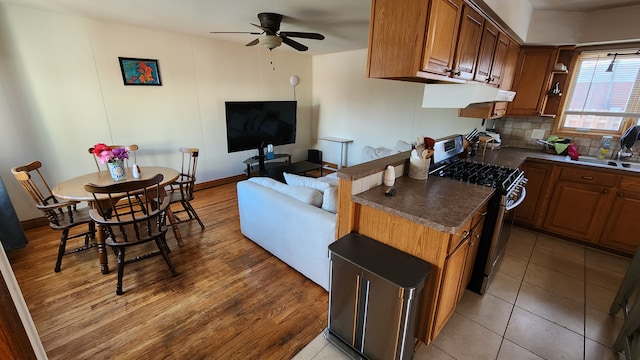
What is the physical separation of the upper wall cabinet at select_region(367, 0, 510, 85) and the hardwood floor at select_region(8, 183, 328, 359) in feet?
5.94

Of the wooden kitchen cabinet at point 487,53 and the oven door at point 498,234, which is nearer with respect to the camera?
the oven door at point 498,234

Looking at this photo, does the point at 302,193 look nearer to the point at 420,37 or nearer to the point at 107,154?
the point at 420,37

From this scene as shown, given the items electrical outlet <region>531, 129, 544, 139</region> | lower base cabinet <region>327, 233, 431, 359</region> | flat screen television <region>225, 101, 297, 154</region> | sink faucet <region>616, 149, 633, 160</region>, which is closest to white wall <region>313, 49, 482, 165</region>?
electrical outlet <region>531, 129, 544, 139</region>

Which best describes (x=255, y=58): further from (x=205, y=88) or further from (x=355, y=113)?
(x=355, y=113)

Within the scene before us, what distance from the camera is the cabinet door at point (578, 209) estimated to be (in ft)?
8.81

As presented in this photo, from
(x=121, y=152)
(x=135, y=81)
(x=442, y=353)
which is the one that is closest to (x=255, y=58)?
(x=135, y=81)

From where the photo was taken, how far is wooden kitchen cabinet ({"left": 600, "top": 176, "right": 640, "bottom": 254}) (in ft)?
8.23

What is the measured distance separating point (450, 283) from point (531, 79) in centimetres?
285

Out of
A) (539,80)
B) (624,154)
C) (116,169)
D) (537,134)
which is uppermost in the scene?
(539,80)

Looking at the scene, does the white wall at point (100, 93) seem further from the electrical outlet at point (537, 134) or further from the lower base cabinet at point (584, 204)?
the lower base cabinet at point (584, 204)

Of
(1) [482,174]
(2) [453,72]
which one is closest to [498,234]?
(1) [482,174]

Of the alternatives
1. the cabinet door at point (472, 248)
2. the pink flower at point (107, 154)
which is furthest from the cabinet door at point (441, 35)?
the pink flower at point (107, 154)

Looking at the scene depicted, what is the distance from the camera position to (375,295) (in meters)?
1.40

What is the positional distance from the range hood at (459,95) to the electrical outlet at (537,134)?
1220mm
